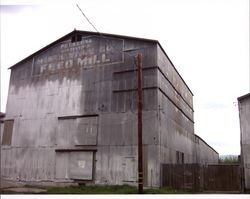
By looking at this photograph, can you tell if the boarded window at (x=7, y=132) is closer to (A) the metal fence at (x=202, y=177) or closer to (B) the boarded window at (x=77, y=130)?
(B) the boarded window at (x=77, y=130)

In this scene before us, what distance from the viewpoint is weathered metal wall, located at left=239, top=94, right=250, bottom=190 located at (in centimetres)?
2074

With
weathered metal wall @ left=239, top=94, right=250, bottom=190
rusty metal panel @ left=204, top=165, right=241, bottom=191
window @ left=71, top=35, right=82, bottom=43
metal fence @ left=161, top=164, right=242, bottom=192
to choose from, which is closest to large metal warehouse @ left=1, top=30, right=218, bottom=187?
window @ left=71, top=35, right=82, bottom=43

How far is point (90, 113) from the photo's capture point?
82.1 ft

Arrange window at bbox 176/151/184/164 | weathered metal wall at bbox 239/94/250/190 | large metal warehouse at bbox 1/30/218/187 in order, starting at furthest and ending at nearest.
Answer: window at bbox 176/151/184/164, large metal warehouse at bbox 1/30/218/187, weathered metal wall at bbox 239/94/250/190

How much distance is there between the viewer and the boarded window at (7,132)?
29.2m

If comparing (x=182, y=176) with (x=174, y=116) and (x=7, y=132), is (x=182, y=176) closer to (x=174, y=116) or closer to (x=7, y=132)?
(x=174, y=116)

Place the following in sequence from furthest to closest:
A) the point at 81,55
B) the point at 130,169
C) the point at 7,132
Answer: the point at 7,132
the point at 81,55
the point at 130,169

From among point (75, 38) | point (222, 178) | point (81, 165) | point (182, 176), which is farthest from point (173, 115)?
point (75, 38)

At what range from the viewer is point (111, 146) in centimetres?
2328

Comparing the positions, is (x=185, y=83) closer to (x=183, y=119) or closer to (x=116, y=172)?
(x=183, y=119)

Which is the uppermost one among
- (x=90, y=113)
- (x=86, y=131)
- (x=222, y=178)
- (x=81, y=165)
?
(x=90, y=113)

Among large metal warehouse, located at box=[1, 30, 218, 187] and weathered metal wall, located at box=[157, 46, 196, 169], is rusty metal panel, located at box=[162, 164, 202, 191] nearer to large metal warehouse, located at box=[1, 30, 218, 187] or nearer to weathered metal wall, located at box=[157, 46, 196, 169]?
large metal warehouse, located at box=[1, 30, 218, 187]

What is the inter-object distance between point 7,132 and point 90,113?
1043cm

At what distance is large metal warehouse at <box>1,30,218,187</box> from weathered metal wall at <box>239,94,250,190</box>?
6.02 metres
